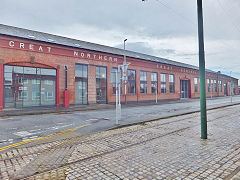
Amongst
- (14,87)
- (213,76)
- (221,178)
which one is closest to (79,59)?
(14,87)

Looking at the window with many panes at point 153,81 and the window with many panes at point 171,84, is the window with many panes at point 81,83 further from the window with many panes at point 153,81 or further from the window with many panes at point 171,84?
the window with many panes at point 171,84

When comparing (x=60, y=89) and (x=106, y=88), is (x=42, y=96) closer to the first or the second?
(x=60, y=89)

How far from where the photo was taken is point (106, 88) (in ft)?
82.9

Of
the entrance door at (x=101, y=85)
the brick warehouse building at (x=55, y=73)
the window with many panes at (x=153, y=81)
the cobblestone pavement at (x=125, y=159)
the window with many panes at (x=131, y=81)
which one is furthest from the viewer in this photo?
the window with many panes at (x=153, y=81)

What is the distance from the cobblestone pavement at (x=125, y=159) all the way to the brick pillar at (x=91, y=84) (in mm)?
16688

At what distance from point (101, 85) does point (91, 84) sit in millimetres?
1872

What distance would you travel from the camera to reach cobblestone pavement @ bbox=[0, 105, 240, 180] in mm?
3613

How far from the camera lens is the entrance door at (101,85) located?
24.1m

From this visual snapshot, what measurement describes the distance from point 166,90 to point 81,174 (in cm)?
3353

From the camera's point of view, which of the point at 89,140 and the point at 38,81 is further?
the point at 38,81

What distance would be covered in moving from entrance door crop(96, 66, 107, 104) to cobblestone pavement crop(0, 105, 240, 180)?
1779cm

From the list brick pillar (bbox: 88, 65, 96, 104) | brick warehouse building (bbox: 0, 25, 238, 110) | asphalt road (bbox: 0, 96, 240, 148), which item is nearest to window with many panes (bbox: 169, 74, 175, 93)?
brick warehouse building (bbox: 0, 25, 238, 110)

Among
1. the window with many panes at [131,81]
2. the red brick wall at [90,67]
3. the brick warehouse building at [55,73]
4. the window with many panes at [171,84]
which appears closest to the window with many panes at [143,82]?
the brick warehouse building at [55,73]

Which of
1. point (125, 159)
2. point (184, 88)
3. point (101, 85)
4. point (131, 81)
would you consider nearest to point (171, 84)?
point (184, 88)
